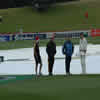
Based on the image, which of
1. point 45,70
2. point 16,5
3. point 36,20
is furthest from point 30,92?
point 16,5

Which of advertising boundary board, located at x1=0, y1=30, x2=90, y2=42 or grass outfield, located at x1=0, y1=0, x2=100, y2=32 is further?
grass outfield, located at x1=0, y1=0, x2=100, y2=32

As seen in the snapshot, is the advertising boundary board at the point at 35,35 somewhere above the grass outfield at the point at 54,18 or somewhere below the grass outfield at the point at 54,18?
below

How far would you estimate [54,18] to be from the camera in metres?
53.4

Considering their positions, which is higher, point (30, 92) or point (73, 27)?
point (73, 27)

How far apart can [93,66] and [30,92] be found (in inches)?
319

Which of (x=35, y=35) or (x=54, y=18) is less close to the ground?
(x=54, y=18)

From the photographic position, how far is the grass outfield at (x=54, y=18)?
50125 millimetres

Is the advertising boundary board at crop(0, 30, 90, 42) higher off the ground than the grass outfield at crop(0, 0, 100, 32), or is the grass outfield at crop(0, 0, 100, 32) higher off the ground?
the grass outfield at crop(0, 0, 100, 32)

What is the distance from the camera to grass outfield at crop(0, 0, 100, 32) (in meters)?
50.1

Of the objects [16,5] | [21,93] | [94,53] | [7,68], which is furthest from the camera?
[16,5]

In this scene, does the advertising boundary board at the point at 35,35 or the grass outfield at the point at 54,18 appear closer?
the advertising boundary board at the point at 35,35

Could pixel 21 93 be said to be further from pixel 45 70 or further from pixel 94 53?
pixel 94 53

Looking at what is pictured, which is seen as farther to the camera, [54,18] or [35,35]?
[54,18]

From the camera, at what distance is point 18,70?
16.9 meters
